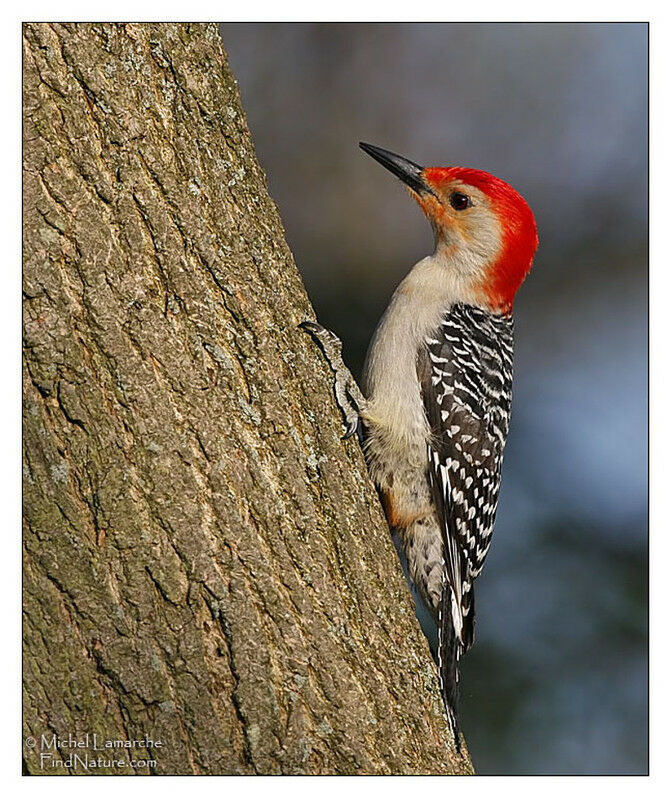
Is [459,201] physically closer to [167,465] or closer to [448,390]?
[448,390]

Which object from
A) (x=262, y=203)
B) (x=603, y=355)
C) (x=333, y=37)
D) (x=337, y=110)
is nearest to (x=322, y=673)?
(x=262, y=203)

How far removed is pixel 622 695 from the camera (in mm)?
2965

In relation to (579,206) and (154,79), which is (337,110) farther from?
(154,79)

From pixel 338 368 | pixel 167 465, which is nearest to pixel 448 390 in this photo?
pixel 338 368

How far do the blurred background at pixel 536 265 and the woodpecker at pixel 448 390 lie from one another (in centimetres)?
19

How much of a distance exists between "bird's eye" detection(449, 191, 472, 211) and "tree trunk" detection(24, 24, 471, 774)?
56.7 inches

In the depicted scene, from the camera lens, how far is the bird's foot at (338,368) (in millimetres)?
2361

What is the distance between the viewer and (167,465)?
6.59ft

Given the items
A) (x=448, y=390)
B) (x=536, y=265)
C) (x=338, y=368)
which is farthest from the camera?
(x=536, y=265)

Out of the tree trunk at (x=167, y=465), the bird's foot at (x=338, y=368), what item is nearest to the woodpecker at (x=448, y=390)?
the bird's foot at (x=338, y=368)

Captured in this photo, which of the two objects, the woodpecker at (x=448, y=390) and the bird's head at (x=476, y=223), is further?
the bird's head at (x=476, y=223)

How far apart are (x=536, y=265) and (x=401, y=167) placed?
0.81 metres

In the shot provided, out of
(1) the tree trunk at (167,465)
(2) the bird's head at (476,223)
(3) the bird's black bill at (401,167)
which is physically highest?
(3) the bird's black bill at (401,167)

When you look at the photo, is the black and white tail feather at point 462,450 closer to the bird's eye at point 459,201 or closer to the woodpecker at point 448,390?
the woodpecker at point 448,390
